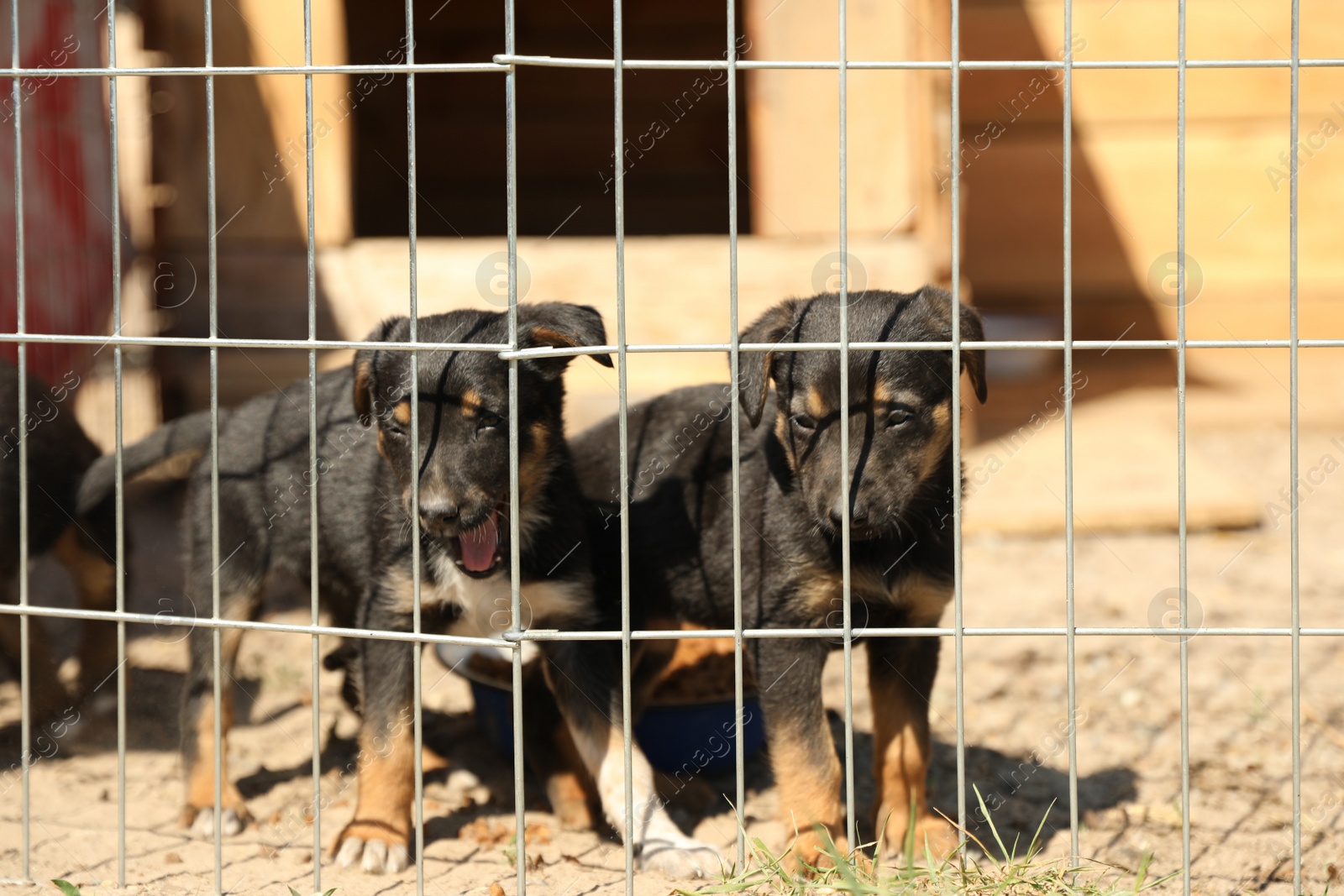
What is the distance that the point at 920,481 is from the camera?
3.18 m

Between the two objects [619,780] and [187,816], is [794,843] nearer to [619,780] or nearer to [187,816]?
[619,780]

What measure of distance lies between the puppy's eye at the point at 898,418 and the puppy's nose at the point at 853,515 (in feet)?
0.85

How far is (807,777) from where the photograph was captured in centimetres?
309

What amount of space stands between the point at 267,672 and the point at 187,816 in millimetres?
1139

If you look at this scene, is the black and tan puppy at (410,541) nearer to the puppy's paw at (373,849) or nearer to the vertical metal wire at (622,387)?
the puppy's paw at (373,849)

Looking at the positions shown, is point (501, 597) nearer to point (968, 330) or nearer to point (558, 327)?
point (558, 327)

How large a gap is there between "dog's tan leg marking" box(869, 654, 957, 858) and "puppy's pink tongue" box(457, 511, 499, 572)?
3.44 ft

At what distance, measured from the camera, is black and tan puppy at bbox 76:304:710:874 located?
3.20m

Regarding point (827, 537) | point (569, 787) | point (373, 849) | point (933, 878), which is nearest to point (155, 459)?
point (373, 849)

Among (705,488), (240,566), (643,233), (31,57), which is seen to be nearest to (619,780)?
(705,488)

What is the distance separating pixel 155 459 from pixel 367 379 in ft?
3.01

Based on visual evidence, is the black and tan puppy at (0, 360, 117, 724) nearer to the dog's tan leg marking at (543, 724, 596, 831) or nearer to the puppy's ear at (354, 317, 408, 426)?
the puppy's ear at (354, 317, 408, 426)

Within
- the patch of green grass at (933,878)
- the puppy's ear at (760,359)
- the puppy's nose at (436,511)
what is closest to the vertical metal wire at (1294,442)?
the patch of green grass at (933,878)

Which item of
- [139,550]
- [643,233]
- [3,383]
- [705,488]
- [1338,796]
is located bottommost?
[1338,796]
